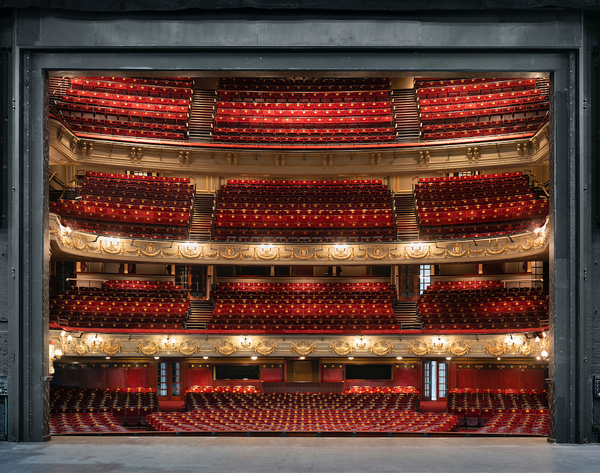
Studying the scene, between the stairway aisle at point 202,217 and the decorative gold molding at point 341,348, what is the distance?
710 centimetres

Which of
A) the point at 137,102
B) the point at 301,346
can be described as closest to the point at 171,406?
the point at 301,346

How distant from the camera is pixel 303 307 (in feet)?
85.6

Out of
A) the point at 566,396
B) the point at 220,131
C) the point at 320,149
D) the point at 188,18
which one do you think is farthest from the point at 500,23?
the point at 220,131

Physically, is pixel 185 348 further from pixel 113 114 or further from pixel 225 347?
pixel 113 114

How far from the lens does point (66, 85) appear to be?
2669 centimetres

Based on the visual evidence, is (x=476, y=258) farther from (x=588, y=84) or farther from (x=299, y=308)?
(x=588, y=84)

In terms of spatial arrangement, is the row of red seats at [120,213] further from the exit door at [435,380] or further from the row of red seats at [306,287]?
the exit door at [435,380]

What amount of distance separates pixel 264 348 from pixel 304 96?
1353cm

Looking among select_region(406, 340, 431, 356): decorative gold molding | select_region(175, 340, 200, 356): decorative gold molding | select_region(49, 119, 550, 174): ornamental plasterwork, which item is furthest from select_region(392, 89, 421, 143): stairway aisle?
select_region(175, 340, 200, 356): decorative gold molding

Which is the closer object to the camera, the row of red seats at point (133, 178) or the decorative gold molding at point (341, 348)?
the decorative gold molding at point (341, 348)

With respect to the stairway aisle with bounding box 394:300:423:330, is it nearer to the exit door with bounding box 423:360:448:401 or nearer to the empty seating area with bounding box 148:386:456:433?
the exit door with bounding box 423:360:448:401

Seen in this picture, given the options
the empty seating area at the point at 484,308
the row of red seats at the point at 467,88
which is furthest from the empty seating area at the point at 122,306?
the row of red seats at the point at 467,88

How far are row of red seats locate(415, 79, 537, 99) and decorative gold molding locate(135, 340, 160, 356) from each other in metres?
16.7

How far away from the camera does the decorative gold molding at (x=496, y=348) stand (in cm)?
2258
